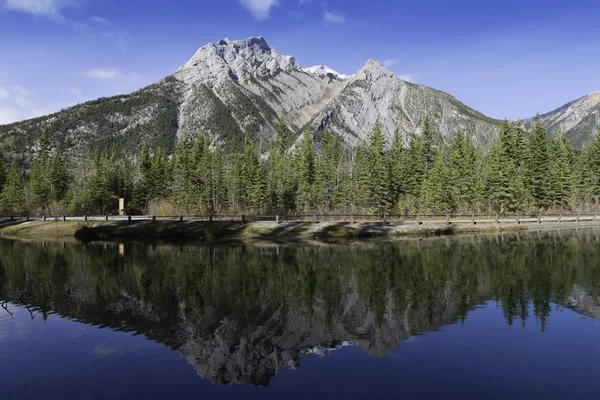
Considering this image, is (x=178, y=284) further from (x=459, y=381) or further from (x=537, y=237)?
(x=537, y=237)

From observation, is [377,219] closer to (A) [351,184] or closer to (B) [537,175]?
(A) [351,184]

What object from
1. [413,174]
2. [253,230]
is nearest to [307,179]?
[413,174]

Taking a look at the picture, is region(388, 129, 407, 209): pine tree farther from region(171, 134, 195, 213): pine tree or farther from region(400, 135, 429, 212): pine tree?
region(171, 134, 195, 213): pine tree

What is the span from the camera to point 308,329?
18344mm

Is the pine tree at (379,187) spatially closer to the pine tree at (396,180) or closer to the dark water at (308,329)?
the pine tree at (396,180)

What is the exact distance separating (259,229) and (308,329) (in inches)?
1591

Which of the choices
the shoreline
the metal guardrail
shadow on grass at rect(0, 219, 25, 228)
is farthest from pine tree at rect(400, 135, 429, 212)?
shadow on grass at rect(0, 219, 25, 228)

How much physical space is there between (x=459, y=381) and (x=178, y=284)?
20.9 metres

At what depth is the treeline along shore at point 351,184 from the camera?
77.4 meters

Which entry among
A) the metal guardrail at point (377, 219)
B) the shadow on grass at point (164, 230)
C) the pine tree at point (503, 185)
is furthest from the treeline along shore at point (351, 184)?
the shadow on grass at point (164, 230)

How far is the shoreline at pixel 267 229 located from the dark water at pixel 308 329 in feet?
70.2

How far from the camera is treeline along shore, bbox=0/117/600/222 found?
7738 centimetres

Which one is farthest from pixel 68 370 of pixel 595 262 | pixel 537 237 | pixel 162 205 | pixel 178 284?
pixel 162 205

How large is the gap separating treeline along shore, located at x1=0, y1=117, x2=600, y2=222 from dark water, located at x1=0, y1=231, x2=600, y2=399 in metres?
43.0
